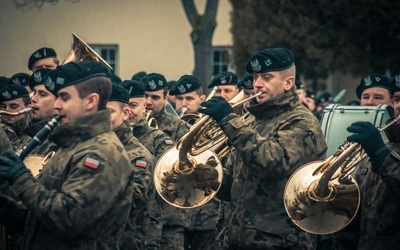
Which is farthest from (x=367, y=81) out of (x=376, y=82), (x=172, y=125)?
(x=172, y=125)

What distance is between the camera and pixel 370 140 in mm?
7414

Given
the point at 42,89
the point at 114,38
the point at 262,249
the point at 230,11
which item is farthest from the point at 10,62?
the point at 262,249

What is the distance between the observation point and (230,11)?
28672 millimetres

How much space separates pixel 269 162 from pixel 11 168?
207 cm

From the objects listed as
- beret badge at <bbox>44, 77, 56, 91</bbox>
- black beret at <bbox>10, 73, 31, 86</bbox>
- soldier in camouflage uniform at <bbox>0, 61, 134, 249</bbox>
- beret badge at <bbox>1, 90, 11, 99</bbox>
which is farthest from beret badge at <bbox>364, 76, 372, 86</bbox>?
beret badge at <bbox>44, 77, 56, 91</bbox>

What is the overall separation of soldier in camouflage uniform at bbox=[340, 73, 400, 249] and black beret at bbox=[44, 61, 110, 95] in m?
1.93

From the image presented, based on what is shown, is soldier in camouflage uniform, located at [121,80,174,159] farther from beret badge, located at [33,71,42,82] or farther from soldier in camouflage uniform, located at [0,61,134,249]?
soldier in camouflage uniform, located at [0,61,134,249]

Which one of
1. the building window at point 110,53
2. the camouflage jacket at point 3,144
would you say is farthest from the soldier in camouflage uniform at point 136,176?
the building window at point 110,53

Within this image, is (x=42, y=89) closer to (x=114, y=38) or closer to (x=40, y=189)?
(x=40, y=189)

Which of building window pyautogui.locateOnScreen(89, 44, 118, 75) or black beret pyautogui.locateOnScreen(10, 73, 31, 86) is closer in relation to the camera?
black beret pyautogui.locateOnScreen(10, 73, 31, 86)

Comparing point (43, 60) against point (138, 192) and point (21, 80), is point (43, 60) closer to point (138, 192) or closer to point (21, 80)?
point (21, 80)

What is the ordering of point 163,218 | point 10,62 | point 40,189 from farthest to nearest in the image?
point 10,62
point 163,218
point 40,189

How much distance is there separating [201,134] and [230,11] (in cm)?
2066

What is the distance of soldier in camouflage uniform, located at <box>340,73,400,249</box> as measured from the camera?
7445 millimetres
